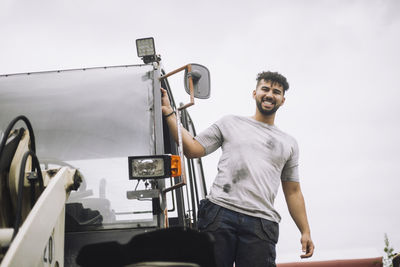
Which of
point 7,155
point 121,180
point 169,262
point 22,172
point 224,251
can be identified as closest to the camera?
point 169,262

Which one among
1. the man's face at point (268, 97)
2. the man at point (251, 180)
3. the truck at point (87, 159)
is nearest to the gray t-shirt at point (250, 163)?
the man at point (251, 180)

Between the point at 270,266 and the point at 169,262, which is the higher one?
the point at 169,262

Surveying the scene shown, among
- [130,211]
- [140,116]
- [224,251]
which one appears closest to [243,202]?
[224,251]

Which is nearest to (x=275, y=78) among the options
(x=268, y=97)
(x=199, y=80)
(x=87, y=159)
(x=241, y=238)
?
(x=268, y=97)

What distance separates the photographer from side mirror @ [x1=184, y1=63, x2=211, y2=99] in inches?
97.4

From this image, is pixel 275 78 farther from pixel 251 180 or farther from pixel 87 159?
pixel 87 159

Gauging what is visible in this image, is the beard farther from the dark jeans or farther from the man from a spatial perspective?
the dark jeans

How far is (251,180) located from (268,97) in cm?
67

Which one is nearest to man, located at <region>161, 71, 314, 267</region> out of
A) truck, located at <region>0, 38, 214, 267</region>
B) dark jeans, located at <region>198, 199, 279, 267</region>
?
dark jeans, located at <region>198, 199, 279, 267</region>

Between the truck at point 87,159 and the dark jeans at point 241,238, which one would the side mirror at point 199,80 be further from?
the dark jeans at point 241,238

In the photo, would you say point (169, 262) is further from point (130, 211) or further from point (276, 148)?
point (276, 148)

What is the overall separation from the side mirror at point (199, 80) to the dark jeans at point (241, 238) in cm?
73

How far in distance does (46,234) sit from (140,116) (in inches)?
47.7

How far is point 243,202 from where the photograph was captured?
237 cm
